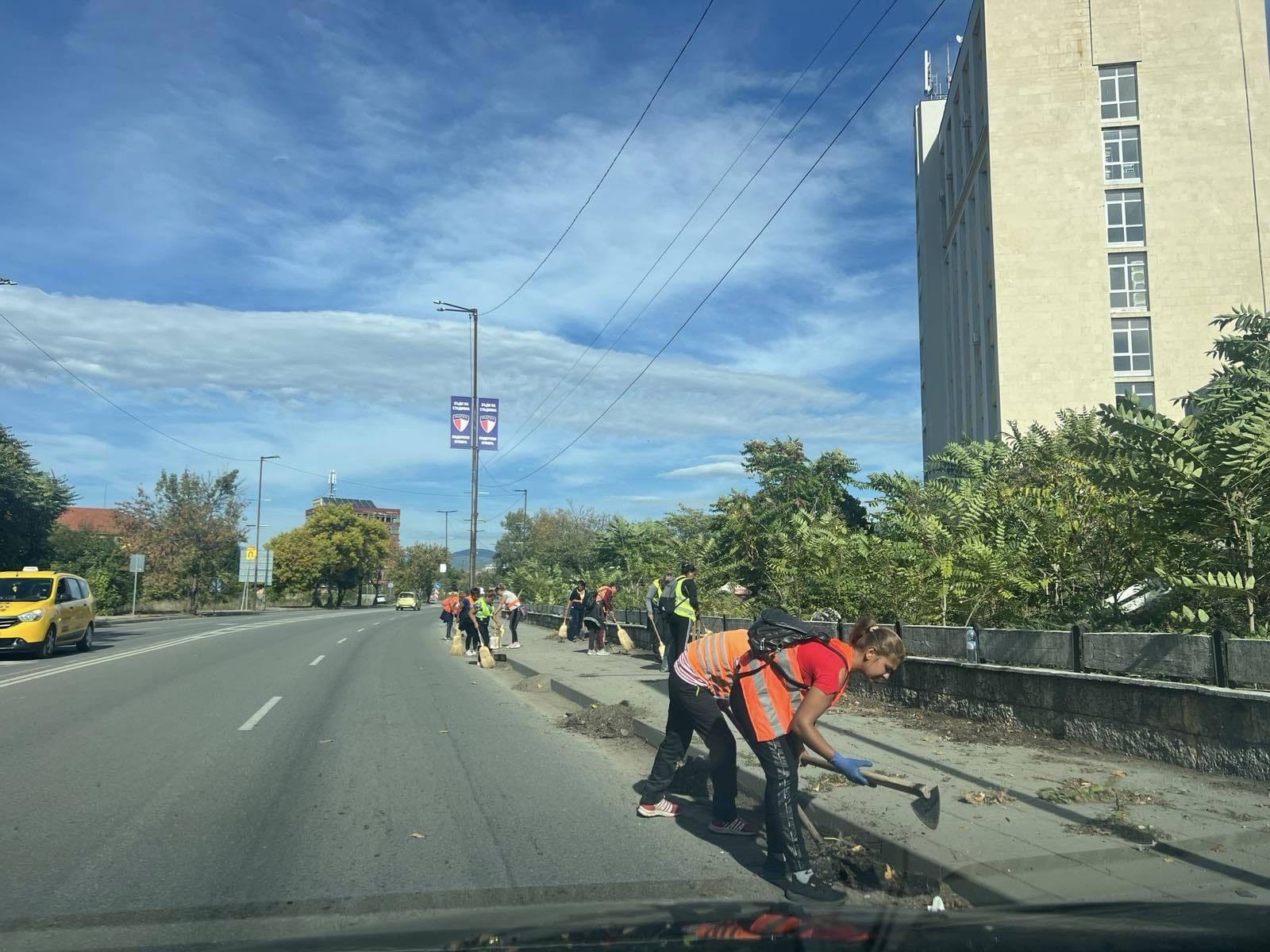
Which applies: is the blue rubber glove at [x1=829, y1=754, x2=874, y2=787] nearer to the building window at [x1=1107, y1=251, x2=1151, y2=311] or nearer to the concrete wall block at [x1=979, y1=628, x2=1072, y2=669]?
the concrete wall block at [x1=979, y1=628, x2=1072, y2=669]

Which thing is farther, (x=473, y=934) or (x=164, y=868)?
(x=164, y=868)

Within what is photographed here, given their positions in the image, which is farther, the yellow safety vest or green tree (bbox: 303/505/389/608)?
green tree (bbox: 303/505/389/608)

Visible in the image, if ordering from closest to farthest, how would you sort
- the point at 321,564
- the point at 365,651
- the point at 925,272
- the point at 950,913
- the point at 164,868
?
1. the point at 950,913
2. the point at 164,868
3. the point at 365,651
4. the point at 925,272
5. the point at 321,564

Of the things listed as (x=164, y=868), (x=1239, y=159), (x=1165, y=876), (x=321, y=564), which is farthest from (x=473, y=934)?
(x=321, y=564)

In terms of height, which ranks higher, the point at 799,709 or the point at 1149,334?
the point at 1149,334

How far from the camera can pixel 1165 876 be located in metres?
4.93

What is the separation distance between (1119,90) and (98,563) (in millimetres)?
50589

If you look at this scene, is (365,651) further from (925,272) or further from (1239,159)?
(925,272)

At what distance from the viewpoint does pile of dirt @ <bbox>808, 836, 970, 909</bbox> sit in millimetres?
5051

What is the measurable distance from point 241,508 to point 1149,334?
48.4m

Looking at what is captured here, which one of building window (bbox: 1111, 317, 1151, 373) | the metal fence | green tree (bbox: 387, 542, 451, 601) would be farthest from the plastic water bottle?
green tree (bbox: 387, 542, 451, 601)

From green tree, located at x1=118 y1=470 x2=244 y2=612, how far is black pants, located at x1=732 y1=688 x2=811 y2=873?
53946mm

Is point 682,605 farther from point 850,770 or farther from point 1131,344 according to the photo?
point 1131,344

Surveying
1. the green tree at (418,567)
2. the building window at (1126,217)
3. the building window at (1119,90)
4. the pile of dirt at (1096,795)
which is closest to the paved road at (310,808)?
the pile of dirt at (1096,795)
